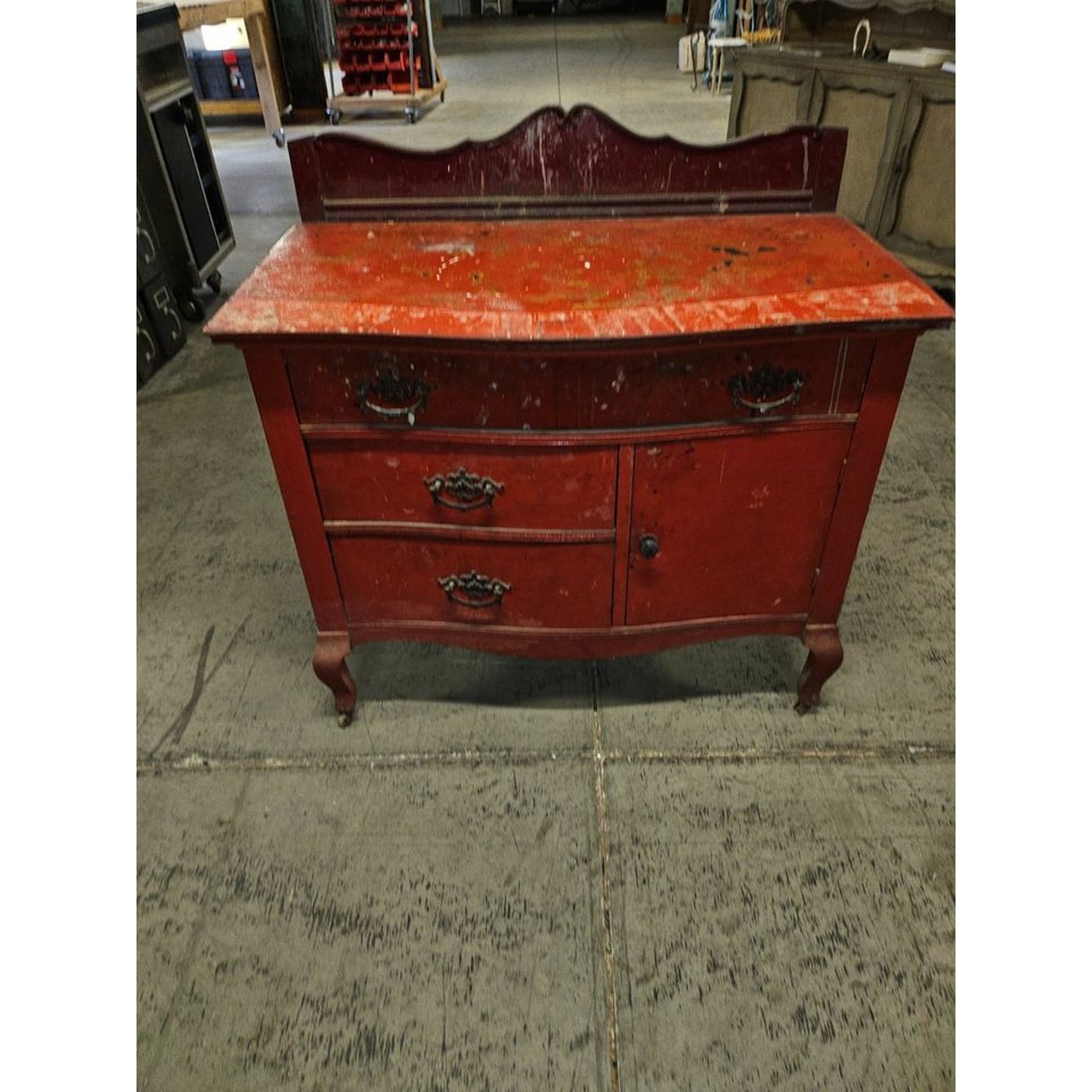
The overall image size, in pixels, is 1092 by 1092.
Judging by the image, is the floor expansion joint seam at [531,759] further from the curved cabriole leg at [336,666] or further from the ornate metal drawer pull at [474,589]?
the ornate metal drawer pull at [474,589]

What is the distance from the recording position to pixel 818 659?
1575 millimetres

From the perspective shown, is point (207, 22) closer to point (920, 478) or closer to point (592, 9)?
point (920, 478)

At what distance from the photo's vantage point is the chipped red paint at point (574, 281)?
109 centimetres

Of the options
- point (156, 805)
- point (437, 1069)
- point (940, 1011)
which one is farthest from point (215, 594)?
point (940, 1011)

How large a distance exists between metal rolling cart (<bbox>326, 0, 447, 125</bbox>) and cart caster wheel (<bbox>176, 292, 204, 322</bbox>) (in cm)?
454

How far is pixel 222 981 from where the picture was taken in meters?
1.30

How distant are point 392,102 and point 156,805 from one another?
23.9 feet

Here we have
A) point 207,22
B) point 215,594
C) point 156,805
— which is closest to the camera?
point 156,805

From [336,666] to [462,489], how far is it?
0.55 metres

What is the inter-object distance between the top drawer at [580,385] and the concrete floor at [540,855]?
81 cm

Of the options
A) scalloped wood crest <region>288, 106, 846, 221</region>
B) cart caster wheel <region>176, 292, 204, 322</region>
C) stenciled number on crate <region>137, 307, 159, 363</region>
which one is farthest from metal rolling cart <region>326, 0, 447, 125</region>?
scalloped wood crest <region>288, 106, 846, 221</region>

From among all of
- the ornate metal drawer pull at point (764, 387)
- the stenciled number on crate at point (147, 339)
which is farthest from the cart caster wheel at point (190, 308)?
the ornate metal drawer pull at point (764, 387)

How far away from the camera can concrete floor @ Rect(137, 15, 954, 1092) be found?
1217 millimetres

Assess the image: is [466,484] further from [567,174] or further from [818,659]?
[818,659]
